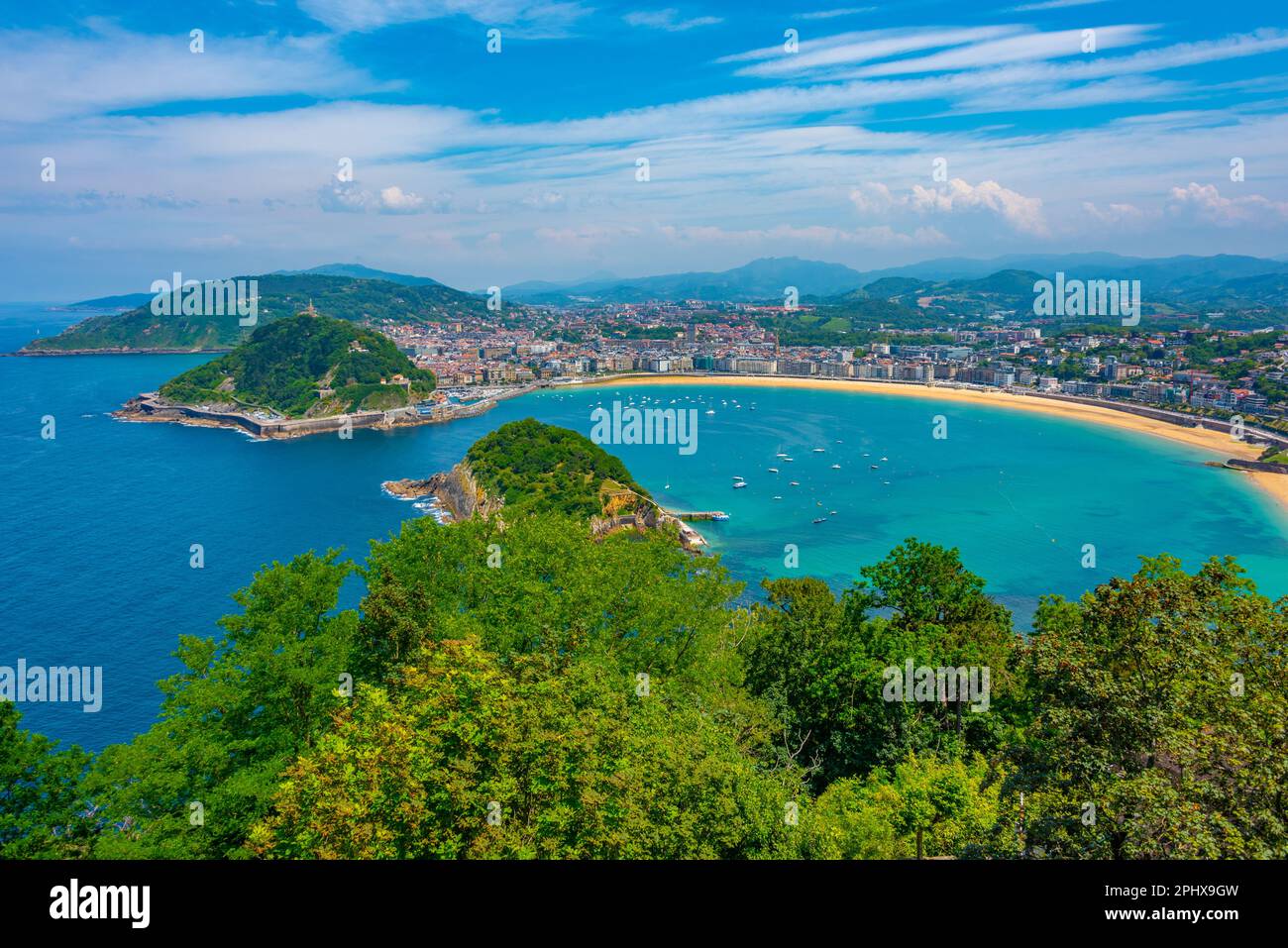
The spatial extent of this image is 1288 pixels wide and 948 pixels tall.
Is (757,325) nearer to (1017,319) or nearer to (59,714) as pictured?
(1017,319)

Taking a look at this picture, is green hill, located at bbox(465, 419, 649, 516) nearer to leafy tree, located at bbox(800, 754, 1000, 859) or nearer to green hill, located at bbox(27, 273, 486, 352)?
leafy tree, located at bbox(800, 754, 1000, 859)

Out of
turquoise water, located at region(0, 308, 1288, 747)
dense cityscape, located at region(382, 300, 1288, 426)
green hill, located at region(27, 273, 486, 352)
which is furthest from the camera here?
green hill, located at region(27, 273, 486, 352)

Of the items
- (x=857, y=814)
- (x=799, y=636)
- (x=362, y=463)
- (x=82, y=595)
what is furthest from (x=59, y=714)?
(x=362, y=463)

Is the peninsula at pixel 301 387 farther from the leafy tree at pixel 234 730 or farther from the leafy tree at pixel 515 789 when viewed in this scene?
the leafy tree at pixel 515 789

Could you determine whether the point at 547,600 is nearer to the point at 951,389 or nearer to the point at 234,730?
the point at 234,730

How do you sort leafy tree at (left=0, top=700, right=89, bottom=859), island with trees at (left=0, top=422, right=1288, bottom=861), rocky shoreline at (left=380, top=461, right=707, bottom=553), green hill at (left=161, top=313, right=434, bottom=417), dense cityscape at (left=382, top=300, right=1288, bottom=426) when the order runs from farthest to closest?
dense cityscape at (left=382, top=300, right=1288, bottom=426), green hill at (left=161, top=313, right=434, bottom=417), rocky shoreline at (left=380, top=461, right=707, bottom=553), leafy tree at (left=0, top=700, right=89, bottom=859), island with trees at (left=0, top=422, right=1288, bottom=861)

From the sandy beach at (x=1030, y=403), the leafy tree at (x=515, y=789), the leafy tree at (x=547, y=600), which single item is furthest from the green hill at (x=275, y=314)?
the leafy tree at (x=515, y=789)

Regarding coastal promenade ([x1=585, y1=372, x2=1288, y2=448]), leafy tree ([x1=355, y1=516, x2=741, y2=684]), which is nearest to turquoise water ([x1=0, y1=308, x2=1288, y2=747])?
coastal promenade ([x1=585, y1=372, x2=1288, y2=448])
